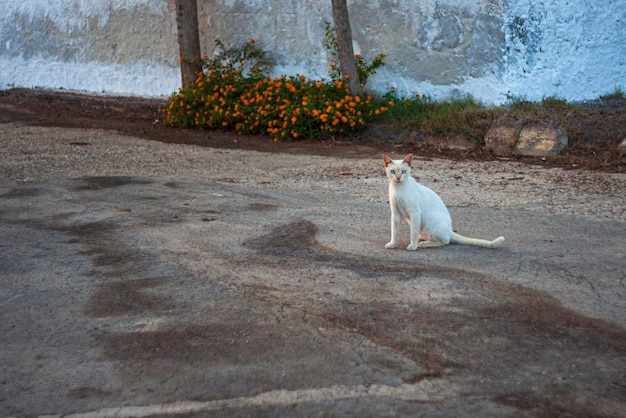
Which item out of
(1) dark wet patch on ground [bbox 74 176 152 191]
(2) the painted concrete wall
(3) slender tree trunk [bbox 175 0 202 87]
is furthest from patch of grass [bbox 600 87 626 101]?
(1) dark wet patch on ground [bbox 74 176 152 191]

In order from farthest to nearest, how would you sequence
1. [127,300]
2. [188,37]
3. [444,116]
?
[188,37] → [444,116] → [127,300]

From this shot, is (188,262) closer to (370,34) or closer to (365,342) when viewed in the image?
(365,342)

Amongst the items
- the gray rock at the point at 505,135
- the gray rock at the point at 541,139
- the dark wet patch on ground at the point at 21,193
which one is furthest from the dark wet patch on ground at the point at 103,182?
the gray rock at the point at 541,139

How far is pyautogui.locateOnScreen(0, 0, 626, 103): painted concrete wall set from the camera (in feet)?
34.9

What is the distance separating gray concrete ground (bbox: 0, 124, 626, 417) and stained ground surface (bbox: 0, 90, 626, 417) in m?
0.01

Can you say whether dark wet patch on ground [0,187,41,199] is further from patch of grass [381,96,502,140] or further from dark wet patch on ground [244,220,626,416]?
patch of grass [381,96,502,140]

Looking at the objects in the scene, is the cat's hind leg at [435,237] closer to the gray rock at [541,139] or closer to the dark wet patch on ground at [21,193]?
the dark wet patch on ground at [21,193]

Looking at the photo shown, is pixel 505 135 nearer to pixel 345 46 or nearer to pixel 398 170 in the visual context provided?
pixel 345 46

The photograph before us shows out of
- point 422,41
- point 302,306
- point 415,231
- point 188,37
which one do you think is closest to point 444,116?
point 422,41

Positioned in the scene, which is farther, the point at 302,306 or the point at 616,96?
the point at 616,96

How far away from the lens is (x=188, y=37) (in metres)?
12.3

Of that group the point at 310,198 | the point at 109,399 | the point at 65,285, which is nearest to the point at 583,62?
the point at 310,198

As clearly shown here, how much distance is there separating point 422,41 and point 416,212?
22.3 ft

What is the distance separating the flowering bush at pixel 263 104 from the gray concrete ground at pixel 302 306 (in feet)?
11.7
